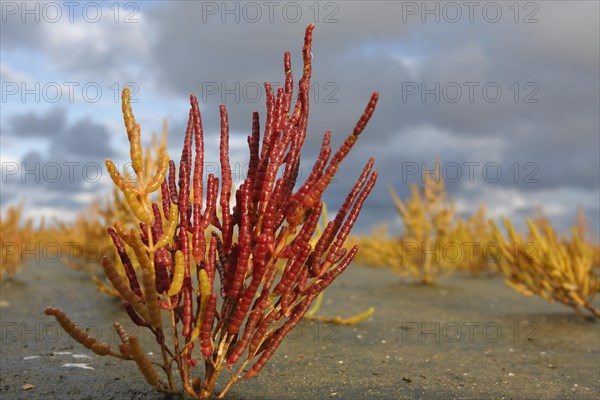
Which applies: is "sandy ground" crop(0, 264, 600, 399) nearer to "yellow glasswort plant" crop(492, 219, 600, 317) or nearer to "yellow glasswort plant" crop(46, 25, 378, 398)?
"yellow glasswort plant" crop(492, 219, 600, 317)

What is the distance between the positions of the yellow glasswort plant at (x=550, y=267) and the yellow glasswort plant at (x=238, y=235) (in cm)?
440

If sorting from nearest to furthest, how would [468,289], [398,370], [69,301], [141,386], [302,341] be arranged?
[141,386], [398,370], [302,341], [69,301], [468,289]

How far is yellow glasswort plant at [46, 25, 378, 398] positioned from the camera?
2.32m

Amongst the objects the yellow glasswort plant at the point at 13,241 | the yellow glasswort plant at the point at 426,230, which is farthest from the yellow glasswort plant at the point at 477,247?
the yellow glasswort plant at the point at 13,241

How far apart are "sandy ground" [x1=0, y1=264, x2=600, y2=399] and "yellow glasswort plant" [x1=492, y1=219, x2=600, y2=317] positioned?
1.07 feet

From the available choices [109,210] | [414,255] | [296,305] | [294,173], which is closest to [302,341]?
[296,305]

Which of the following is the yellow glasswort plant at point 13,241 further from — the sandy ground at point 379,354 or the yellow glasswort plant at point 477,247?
the yellow glasswort plant at point 477,247

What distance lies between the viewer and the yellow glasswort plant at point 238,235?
91.4 inches

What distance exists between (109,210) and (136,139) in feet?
19.9

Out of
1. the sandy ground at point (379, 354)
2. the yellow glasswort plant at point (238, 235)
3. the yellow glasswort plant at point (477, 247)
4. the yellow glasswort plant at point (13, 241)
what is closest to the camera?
the yellow glasswort plant at point (238, 235)

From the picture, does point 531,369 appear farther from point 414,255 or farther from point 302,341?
point 414,255

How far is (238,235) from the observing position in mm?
2498

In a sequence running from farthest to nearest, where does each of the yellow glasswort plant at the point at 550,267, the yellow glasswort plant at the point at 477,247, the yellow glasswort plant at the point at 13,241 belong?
1. the yellow glasswort plant at the point at 477,247
2. the yellow glasswort plant at the point at 13,241
3. the yellow glasswort plant at the point at 550,267

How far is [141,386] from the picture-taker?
3.27 meters
